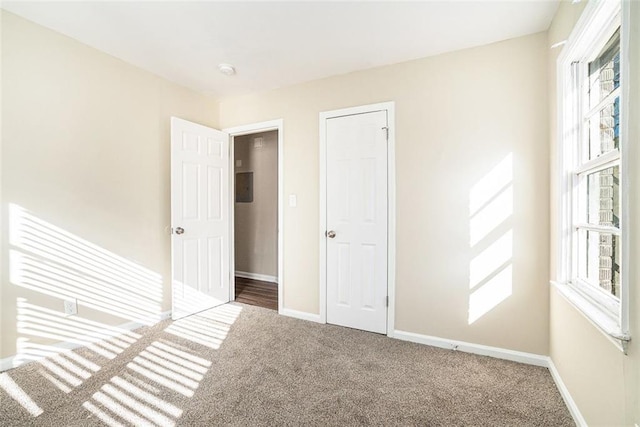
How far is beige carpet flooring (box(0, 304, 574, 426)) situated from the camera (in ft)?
4.96

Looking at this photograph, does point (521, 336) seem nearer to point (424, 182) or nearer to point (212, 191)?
point (424, 182)

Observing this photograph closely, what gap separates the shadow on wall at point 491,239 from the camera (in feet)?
6.98

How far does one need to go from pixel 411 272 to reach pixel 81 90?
3.11 meters

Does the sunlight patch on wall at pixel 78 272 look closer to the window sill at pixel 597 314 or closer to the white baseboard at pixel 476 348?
the white baseboard at pixel 476 348

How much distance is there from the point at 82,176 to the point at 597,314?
133 inches

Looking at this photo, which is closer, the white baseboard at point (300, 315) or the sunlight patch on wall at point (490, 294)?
the sunlight patch on wall at point (490, 294)

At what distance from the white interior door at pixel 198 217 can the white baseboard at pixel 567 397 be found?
10.1 ft

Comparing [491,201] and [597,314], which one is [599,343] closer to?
[597,314]

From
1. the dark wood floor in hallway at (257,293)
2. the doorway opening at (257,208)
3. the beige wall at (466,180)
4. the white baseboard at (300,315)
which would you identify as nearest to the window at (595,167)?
the beige wall at (466,180)

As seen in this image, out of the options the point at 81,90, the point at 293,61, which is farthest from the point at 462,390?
the point at 81,90

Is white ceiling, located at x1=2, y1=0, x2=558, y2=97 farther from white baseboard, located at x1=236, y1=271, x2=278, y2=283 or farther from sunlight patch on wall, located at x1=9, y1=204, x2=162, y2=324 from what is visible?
white baseboard, located at x1=236, y1=271, x2=278, y2=283

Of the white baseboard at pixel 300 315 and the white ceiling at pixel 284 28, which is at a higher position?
the white ceiling at pixel 284 28

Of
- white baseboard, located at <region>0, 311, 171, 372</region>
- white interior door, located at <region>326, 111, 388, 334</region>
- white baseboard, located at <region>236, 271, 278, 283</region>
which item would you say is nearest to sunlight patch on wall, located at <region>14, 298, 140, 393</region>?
white baseboard, located at <region>0, 311, 171, 372</region>

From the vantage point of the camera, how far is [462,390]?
1.75m
